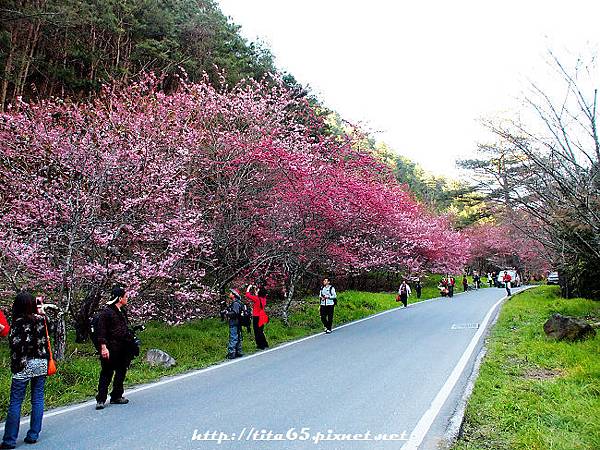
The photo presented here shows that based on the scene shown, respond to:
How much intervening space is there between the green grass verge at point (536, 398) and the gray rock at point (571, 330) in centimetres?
26

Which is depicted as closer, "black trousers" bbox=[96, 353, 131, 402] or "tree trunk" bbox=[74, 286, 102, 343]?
"black trousers" bbox=[96, 353, 131, 402]

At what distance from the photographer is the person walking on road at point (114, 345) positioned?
22.1 ft

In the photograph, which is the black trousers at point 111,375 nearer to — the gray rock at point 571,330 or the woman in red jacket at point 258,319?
the woman in red jacket at point 258,319

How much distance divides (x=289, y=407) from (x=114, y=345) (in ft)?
8.29

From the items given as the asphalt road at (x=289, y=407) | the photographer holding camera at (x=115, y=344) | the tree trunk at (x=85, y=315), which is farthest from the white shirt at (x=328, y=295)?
the photographer holding camera at (x=115, y=344)

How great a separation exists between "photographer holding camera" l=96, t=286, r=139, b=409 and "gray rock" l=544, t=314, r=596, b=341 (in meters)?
8.97

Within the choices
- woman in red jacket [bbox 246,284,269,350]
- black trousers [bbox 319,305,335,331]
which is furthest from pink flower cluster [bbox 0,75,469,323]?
black trousers [bbox 319,305,335,331]

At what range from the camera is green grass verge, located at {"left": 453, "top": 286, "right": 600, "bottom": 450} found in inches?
201

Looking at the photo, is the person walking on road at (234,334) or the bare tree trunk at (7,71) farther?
the bare tree trunk at (7,71)

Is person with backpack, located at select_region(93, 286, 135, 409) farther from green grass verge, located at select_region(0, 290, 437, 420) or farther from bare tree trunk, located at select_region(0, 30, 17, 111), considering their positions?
bare tree trunk, located at select_region(0, 30, 17, 111)

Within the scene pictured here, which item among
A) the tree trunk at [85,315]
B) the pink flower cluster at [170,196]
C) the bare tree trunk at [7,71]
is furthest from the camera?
the bare tree trunk at [7,71]

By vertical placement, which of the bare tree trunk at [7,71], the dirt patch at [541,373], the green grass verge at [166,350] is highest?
the bare tree trunk at [7,71]

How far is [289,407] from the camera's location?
638cm

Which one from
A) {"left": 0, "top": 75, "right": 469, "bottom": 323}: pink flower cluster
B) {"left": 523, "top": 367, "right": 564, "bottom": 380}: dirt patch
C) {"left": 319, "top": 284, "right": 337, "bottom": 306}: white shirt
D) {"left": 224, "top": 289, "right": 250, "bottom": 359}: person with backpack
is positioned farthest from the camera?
{"left": 319, "top": 284, "right": 337, "bottom": 306}: white shirt
